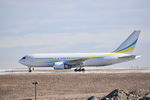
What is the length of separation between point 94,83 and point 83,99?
15441 mm

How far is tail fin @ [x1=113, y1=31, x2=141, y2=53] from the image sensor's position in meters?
75.6

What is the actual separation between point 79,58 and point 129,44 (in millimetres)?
11991

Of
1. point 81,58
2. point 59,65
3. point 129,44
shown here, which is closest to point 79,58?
point 81,58

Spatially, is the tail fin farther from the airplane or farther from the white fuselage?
the white fuselage

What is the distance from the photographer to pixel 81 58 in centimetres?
7388

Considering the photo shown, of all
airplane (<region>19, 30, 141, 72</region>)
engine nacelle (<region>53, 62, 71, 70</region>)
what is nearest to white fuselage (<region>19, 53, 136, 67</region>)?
airplane (<region>19, 30, 141, 72</region>)

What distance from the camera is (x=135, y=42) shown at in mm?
76000

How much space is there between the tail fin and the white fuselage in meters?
1.86

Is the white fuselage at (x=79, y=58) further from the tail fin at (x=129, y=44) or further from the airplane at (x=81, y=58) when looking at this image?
the tail fin at (x=129, y=44)

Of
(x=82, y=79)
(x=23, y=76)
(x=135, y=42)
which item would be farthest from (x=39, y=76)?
(x=135, y=42)

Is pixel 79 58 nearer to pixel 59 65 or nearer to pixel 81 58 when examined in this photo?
pixel 81 58

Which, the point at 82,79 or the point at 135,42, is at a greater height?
the point at 135,42

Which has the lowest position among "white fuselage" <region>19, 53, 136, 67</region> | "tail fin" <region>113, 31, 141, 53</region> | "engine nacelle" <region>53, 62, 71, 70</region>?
"engine nacelle" <region>53, 62, 71, 70</region>

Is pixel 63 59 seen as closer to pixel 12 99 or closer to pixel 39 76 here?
pixel 39 76
